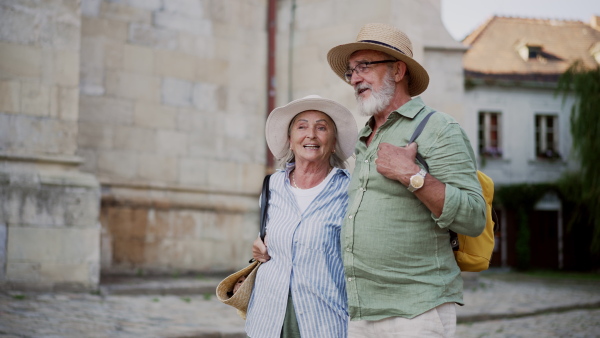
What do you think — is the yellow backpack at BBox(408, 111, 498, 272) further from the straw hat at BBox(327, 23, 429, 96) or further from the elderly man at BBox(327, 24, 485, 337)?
the straw hat at BBox(327, 23, 429, 96)

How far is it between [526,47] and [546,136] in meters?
4.25

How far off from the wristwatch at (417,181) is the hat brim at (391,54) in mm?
631

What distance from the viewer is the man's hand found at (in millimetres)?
2619

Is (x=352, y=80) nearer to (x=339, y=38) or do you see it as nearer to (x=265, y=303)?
(x=265, y=303)

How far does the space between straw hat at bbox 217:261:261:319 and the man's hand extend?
976 millimetres

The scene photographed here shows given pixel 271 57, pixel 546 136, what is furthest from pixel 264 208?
pixel 546 136

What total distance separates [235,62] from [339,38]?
160 centimetres

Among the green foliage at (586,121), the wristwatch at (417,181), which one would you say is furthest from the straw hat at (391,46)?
the green foliage at (586,121)

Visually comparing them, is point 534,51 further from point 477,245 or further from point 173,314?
point 477,245

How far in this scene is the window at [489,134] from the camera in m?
26.4

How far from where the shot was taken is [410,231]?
8.95 ft

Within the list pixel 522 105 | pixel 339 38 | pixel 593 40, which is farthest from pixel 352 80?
pixel 593 40

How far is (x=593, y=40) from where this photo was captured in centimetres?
3048

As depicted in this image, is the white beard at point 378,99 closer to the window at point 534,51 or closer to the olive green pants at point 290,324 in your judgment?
the olive green pants at point 290,324
